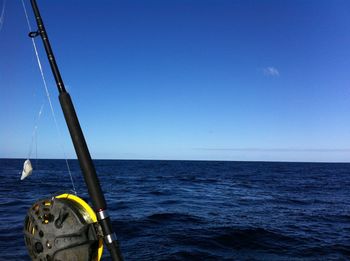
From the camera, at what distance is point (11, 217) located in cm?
1708

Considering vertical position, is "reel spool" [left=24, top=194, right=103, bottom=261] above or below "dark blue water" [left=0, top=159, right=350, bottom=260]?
above

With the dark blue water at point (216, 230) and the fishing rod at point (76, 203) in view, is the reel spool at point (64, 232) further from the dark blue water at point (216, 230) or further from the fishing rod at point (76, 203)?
the dark blue water at point (216, 230)

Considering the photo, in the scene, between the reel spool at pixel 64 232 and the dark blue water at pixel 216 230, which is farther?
the dark blue water at pixel 216 230

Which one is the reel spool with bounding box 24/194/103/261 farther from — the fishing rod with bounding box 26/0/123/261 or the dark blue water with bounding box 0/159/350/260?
the dark blue water with bounding box 0/159/350/260

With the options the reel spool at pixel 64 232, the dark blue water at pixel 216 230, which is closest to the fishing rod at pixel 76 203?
the reel spool at pixel 64 232

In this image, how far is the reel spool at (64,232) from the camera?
2938mm

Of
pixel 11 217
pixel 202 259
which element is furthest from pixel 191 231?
pixel 11 217

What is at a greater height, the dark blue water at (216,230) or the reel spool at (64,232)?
the reel spool at (64,232)

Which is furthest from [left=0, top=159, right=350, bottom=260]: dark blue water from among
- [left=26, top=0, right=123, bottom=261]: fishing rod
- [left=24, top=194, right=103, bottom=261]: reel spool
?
[left=24, top=194, right=103, bottom=261]: reel spool

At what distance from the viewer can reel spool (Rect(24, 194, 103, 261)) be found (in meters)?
2.94

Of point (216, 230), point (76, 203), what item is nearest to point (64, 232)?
point (76, 203)

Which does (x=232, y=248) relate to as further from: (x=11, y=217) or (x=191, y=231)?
(x=11, y=217)

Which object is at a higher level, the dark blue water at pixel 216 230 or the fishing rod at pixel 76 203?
the fishing rod at pixel 76 203

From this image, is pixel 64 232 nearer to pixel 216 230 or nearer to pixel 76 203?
pixel 76 203
